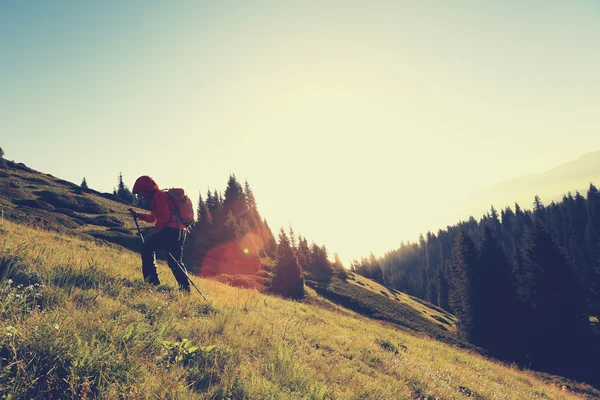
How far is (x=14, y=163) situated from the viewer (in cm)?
7494

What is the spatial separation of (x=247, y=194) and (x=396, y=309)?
2181 inches

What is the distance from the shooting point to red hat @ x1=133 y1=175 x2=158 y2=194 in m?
7.27

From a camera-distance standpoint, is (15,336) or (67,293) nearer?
(15,336)

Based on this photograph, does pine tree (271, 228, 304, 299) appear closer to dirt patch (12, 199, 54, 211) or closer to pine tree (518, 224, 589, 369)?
pine tree (518, 224, 589, 369)

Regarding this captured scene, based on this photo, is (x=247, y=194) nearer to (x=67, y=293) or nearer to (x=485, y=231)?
(x=485, y=231)

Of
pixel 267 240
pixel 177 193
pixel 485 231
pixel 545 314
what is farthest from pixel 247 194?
pixel 177 193

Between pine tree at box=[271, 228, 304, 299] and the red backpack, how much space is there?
40760 millimetres

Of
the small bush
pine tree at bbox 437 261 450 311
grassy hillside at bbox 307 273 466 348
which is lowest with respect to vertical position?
pine tree at bbox 437 261 450 311

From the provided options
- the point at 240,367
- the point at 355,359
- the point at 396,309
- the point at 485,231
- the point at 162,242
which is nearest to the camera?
the point at 240,367

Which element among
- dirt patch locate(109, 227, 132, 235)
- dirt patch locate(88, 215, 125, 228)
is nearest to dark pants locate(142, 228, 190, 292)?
dirt patch locate(109, 227, 132, 235)

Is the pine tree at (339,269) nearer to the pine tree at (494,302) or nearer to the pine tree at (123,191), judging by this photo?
the pine tree at (494,302)

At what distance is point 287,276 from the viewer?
48.1 m

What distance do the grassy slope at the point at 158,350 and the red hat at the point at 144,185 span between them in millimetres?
2050

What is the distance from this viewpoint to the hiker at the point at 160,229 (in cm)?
740
